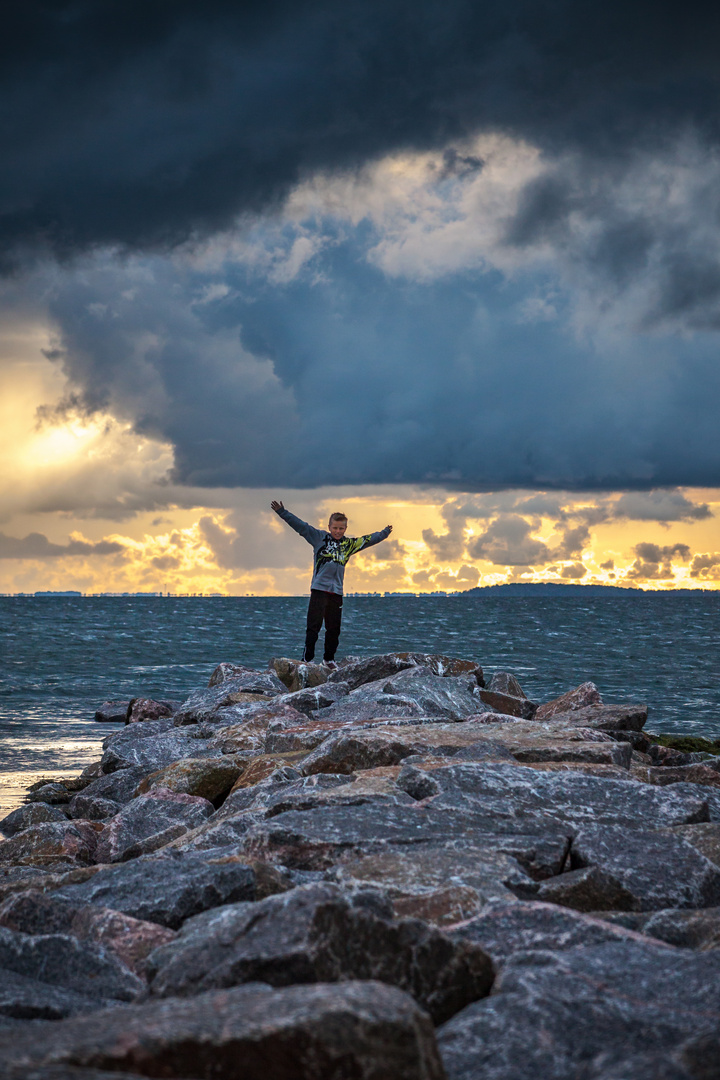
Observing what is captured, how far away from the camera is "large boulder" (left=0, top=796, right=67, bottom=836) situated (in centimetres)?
1001

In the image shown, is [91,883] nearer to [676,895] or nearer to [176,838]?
[176,838]

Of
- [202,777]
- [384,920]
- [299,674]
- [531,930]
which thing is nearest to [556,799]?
[531,930]

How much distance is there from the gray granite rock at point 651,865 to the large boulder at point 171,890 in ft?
6.47

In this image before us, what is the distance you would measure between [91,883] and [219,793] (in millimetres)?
3494

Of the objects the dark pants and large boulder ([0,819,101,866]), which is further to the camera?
the dark pants

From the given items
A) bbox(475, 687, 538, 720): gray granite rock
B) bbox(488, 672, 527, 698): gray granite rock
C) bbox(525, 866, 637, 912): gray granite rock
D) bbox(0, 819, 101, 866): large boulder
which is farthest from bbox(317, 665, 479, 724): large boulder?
bbox(525, 866, 637, 912): gray granite rock

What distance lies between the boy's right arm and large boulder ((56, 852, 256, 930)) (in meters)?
9.29

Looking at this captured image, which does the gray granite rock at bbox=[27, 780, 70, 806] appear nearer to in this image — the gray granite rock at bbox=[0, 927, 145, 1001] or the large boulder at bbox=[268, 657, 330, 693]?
the large boulder at bbox=[268, 657, 330, 693]

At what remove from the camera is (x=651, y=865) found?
5.30 metres

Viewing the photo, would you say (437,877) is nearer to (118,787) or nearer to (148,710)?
(118,787)

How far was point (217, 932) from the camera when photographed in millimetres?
4051

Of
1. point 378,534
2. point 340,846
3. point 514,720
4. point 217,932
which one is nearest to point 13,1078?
point 217,932

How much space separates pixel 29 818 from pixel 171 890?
581 centimetres

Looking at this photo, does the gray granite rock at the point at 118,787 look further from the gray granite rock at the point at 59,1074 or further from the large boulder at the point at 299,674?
the gray granite rock at the point at 59,1074
